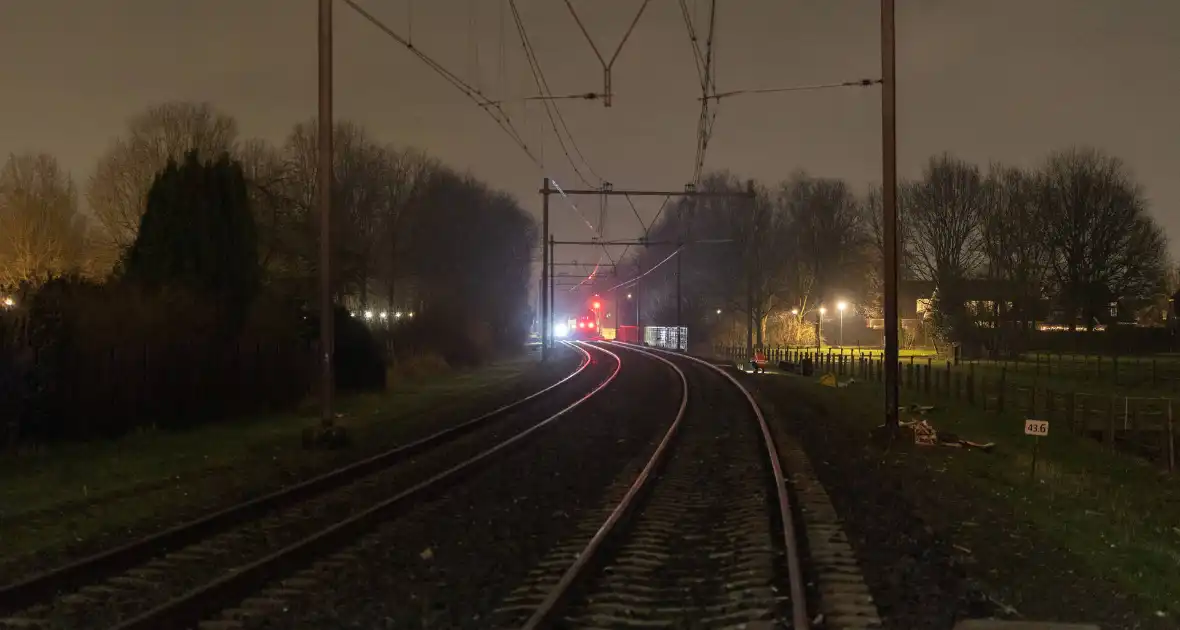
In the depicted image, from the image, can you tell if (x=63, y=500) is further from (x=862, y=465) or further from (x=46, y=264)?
(x=46, y=264)

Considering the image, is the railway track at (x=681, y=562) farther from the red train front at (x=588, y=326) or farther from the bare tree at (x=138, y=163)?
the red train front at (x=588, y=326)

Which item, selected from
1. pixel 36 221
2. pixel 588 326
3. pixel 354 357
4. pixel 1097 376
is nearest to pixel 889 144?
pixel 354 357

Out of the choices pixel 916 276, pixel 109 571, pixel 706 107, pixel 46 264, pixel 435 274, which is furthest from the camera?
pixel 916 276

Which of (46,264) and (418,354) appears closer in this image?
(418,354)

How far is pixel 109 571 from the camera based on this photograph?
8.20 metres

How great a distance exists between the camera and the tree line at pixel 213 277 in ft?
55.9

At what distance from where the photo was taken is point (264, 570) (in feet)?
25.8

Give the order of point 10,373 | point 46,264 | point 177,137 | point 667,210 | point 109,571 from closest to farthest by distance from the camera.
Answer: point 109,571
point 10,373
point 177,137
point 46,264
point 667,210

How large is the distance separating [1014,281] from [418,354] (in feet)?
115

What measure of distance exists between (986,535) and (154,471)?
1103 centimetres

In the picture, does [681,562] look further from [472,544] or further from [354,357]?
[354,357]

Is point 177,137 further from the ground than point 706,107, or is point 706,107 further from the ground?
point 177,137

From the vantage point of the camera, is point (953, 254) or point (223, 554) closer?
point (223, 554)

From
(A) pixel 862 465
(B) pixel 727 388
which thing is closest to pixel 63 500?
(A) pixel 862 465
